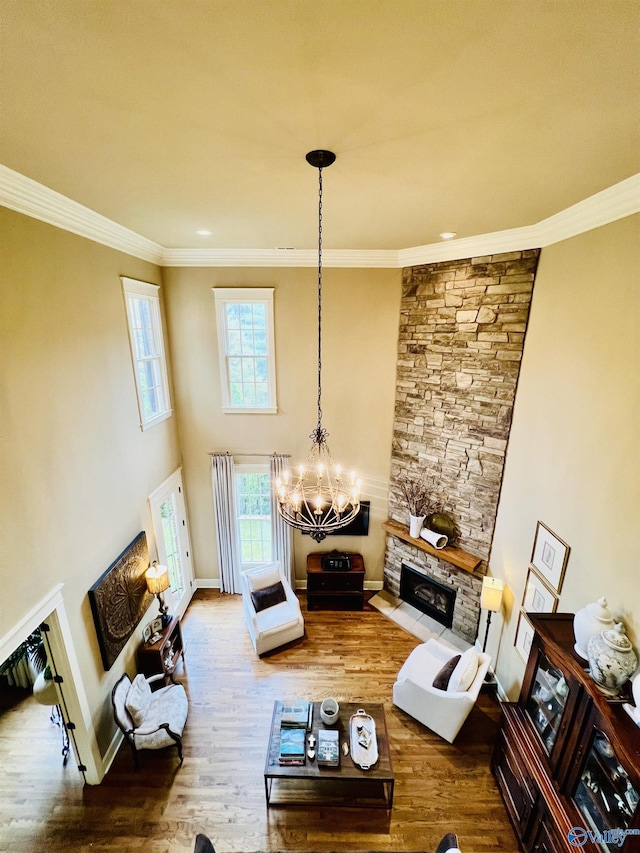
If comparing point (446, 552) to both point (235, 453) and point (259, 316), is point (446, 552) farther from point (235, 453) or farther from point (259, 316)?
point (259, 316)

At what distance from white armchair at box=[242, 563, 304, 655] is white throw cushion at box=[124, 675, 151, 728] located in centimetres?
132

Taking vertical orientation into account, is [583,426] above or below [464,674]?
above

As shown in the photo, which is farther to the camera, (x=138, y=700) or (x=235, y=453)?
(x=235, y=453)

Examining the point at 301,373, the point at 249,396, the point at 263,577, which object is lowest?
the point at 263,577

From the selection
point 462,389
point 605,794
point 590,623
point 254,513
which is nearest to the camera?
point 605,794

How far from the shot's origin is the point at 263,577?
17.0ft

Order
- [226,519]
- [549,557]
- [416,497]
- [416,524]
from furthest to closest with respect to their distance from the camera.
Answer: [226,519] → [416,497] → [416,524] → [549,557]

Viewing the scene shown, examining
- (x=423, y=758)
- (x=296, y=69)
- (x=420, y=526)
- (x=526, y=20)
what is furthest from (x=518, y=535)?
(x=296, y=69)

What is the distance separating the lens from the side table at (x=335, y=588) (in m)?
5.53

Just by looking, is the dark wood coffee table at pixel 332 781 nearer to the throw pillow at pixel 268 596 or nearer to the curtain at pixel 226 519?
the throw pillow at pixel 268 596

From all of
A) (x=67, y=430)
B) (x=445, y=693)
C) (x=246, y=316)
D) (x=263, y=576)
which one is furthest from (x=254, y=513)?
(x=445, y=693)

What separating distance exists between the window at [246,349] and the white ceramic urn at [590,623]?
13.1 feet

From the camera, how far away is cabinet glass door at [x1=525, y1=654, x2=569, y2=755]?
2.73 m

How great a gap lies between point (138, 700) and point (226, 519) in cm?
235
